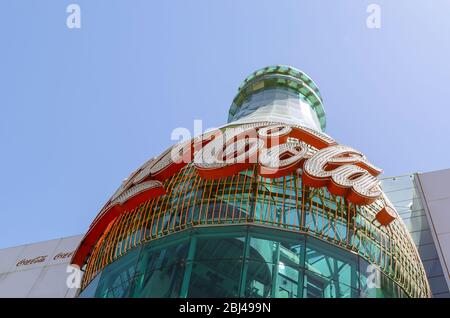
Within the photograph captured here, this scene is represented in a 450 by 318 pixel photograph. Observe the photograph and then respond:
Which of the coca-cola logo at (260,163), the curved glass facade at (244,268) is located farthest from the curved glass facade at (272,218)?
the coca-cola logo at (260,163)

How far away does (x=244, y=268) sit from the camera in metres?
14.6

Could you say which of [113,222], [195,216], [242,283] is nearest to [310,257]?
[242,283]

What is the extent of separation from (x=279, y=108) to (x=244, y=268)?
514 inches

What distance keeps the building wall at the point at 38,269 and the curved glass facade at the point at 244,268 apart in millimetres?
10142

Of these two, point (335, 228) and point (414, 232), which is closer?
point (335, 228)

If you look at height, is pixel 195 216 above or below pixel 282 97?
below

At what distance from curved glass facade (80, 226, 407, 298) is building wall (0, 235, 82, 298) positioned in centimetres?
1014

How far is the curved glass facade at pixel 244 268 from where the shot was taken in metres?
14.5

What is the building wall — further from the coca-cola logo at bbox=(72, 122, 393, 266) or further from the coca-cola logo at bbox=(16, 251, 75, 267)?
the coca-cola logo at bbox=(72, 122, 393, 266)

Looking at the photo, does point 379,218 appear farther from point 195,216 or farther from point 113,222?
point 113,222

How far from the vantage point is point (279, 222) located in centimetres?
1605

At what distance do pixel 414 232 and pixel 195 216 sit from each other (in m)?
11.2

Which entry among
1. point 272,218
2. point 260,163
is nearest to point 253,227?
point 272,218
